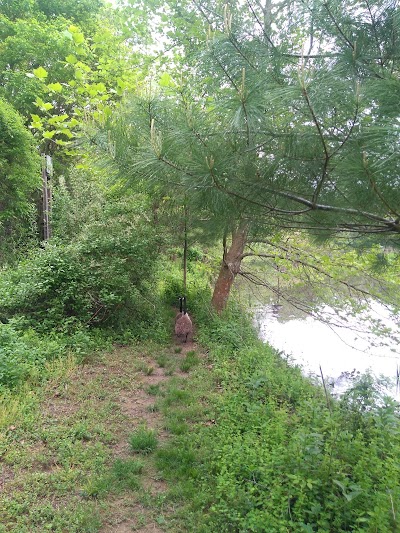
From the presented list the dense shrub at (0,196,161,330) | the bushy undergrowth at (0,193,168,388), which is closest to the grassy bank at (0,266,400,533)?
the bushy undergrowth at (0,193,168,388)

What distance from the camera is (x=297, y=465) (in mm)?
2457

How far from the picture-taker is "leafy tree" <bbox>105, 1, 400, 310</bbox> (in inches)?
67.6

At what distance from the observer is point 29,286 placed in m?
5.07

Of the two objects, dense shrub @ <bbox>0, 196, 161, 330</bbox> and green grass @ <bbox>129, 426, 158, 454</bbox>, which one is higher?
dense shrub @ <bbox>0, 196, 161, 330</bbox>

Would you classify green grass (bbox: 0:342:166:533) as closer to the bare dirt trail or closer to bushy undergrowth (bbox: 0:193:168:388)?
the bare dirt trail

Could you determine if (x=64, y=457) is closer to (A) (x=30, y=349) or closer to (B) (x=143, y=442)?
(B) (x=143, y=442)

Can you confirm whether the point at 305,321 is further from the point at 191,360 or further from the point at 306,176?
the point at 306,176

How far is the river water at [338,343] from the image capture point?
5.80 metres

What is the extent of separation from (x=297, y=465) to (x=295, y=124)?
87.8 inches

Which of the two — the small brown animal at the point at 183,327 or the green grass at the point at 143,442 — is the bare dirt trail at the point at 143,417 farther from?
the small brown animal at the point at 183,327

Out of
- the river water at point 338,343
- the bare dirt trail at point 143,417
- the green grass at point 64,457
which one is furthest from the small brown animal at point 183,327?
the green grass at point 64,457

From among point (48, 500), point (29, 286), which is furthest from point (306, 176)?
point (29, 286)

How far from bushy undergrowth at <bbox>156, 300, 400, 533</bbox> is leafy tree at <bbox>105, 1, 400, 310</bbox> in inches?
59.3

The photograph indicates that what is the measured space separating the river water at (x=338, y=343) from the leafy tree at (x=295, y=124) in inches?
133
